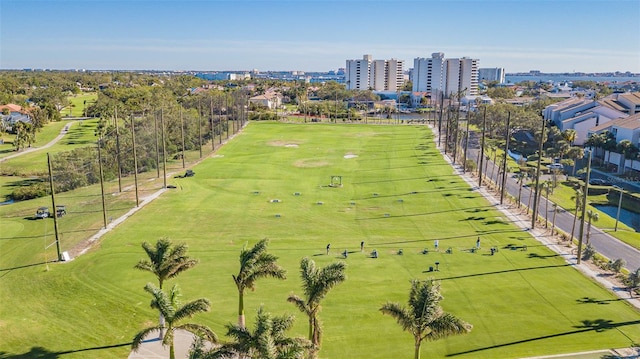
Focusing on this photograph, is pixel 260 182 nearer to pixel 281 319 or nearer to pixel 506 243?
pixel 506 243

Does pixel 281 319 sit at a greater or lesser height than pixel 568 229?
greater

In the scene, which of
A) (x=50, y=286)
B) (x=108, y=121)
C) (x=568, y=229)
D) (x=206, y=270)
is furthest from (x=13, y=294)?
(x=108, y=121)

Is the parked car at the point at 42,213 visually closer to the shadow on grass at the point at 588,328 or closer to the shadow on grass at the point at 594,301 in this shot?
the shadow on grass at the point at 588,328

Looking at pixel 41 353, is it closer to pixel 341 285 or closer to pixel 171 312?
pixel 171 312

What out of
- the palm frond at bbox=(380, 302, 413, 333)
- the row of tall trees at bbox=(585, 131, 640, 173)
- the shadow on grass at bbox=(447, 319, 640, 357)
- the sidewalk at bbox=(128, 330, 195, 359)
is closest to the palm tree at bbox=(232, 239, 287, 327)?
the sidewalk at bbox=(128, 330, 195, 359)

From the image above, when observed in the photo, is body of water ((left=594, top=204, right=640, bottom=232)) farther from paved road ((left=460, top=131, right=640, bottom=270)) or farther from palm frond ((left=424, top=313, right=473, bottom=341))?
palm frond ((left=424, top=313, right=473, bottom=341))

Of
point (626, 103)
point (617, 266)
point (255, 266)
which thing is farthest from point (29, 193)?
point (626, 103)

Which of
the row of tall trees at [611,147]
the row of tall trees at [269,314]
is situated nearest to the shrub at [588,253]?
the row of tall trees at [269,314]
